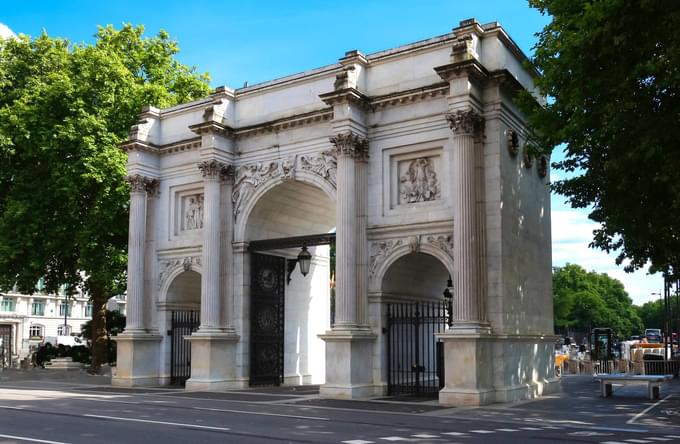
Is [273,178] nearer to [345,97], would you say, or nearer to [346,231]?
[346,231]

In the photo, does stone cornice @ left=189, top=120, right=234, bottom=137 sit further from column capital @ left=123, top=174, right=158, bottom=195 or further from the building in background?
the building in background

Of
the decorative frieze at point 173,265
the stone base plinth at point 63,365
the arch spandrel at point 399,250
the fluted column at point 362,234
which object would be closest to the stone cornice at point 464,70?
the fluted column at point 362,234

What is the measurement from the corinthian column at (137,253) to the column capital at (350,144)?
9532mm

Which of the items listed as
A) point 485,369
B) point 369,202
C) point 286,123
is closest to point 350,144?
point 369,202

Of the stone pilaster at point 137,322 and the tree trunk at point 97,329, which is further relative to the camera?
the tree trunk at point 97,329

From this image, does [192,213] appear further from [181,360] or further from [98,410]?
[98,410]

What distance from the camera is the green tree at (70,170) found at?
32844mm

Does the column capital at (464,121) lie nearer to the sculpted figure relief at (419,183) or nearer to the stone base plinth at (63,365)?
the sculpted figure relief at (419,183)

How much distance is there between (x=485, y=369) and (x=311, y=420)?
645cm

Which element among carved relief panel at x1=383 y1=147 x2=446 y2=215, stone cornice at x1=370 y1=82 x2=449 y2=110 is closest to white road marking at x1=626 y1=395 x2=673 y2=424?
carved relief panel at x1=383 y1=147 x2=446 y2=215

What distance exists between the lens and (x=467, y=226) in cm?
2133

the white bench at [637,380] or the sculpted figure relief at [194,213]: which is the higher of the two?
the sculpted figure relief at [194,213]

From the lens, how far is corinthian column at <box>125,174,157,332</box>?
1144 inches

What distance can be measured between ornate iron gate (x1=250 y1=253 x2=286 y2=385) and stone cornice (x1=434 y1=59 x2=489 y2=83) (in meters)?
10.2
